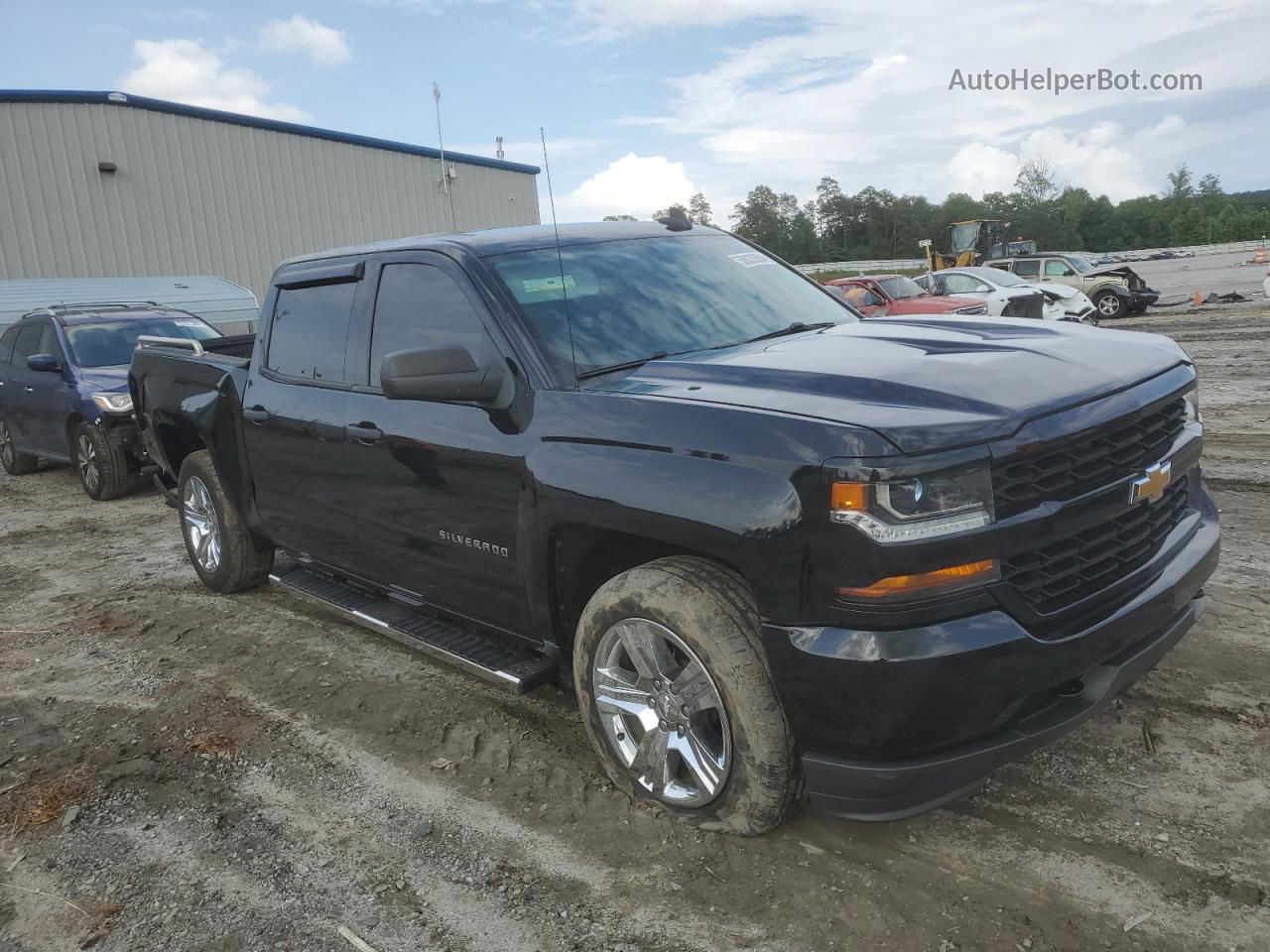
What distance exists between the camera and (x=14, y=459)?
11.3 metres

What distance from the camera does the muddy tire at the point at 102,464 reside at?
30.1 feet

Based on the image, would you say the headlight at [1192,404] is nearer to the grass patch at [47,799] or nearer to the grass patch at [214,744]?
the grass patch at [214,744]

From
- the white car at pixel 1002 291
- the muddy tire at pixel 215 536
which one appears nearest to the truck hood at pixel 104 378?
the muddy tire at pixel 215 536

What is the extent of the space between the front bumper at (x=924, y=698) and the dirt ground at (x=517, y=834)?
37 cm

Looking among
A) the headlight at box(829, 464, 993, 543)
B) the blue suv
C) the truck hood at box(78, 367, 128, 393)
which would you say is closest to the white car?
the blue suv

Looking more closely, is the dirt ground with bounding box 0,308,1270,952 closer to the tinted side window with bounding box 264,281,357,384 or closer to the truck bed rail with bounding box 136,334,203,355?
the tinted side window with bounding box 264,281,357,384

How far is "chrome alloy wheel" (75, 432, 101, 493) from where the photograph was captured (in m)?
9.29

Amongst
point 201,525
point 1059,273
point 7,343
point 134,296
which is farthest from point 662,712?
point 1059,273

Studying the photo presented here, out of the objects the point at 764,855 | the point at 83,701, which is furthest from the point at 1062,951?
the point at 83,701

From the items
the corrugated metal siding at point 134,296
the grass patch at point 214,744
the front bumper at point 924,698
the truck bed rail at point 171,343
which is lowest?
the grass patch at point 214,744

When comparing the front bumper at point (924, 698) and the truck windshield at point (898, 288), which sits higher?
the truck windshield at point (898, 288)

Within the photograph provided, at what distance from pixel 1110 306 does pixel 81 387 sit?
20.6 meters

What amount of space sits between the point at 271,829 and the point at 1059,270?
24980 millimetres

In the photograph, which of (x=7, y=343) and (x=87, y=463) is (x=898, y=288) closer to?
(x=87, y=463)
